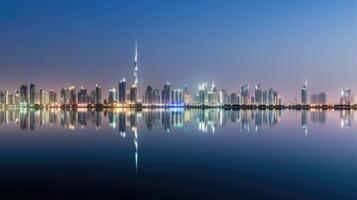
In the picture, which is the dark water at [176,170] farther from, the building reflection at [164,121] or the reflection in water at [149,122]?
the building reflection at [164,121]

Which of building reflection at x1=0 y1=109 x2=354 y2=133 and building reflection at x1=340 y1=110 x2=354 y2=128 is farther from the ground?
building reflection at x1=0 y1=109 x2=354 y2=133

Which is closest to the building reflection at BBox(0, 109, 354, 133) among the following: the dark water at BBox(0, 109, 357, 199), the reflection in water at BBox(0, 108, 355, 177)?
the reflection in water at BBox(0, 108, 355, 177)

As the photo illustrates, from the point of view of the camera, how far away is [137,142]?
30.8 metres

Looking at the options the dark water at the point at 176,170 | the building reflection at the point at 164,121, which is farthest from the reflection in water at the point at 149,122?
the dark water at the point at 176,170

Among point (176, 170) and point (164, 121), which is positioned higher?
point (164, 121)

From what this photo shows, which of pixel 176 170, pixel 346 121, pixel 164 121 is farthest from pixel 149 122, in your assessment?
pixel 176 170

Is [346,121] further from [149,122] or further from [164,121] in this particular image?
[149,122]

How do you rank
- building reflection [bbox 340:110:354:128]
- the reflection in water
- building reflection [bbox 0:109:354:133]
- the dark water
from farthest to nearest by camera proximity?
building reflection [bbox 340:110:354:128] < building reflection [bbox 0:109:354:133] < the reflection in water < the dark water

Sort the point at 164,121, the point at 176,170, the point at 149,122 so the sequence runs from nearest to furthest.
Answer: the point at 176,170 → the point at 149,122 → the point at 164,121

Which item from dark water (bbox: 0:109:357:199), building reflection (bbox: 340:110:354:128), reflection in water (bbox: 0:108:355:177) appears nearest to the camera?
dark water (bbox: 0:109:357:199)

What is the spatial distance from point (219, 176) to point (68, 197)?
5.93 m

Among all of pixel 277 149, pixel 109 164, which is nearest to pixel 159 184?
pixel 109 164

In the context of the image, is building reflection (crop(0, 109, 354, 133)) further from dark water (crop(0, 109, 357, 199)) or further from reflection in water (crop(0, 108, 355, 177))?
dark water (crop(0, 109, 357, 199))

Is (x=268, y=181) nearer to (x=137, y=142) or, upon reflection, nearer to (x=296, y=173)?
(x=296, y=173)
